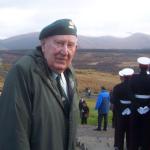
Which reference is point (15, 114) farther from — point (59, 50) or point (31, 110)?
point (59, 50)

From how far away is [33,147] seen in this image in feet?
13.2

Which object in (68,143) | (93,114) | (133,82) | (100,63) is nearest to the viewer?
(68,143)

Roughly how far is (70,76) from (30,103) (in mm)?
568

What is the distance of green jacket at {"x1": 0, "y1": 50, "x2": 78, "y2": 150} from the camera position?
3.93 meters

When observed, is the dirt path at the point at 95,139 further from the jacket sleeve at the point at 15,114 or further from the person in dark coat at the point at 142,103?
the jacket sleeve at the point at 15,114

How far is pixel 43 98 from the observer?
13.1 ft

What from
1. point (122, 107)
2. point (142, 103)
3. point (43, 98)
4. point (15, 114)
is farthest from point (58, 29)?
point (122, 107)

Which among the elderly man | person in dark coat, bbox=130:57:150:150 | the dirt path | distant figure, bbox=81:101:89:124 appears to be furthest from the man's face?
distant figure, bbox=81:101:89:124

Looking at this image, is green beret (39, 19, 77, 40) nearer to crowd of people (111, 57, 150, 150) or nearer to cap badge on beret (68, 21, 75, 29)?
cap badge on beret (68, 21, 75, 29)

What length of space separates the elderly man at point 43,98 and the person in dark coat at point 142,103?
21.4 feet

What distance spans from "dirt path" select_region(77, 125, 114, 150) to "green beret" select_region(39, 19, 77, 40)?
34.2 ft

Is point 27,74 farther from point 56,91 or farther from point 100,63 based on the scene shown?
point 100,63

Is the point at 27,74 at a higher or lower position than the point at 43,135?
higher

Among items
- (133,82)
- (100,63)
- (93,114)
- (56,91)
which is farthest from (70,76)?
(100,63)
